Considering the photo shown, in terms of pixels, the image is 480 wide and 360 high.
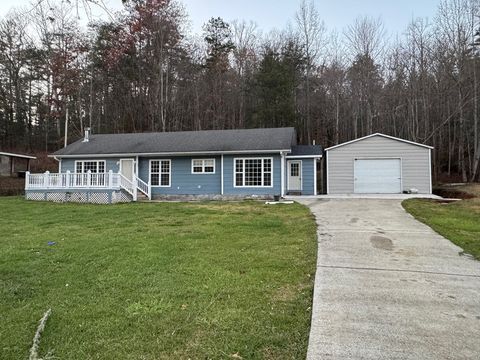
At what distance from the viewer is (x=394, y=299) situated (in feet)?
12.2

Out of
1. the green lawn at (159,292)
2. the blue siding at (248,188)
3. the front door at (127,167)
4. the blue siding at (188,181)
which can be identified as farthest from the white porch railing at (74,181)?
the green lawn at (159,292)

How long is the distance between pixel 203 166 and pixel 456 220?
11019mm

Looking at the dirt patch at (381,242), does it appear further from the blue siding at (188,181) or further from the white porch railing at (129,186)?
the white porch railing at (129,186)

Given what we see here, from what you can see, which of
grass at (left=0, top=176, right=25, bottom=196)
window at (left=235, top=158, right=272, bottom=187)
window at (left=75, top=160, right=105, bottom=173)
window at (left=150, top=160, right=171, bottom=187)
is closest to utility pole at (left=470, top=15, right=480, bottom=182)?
window at (left=235, top=158, right=272, bottom=187)

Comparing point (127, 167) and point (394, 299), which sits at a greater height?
point (127, 167)

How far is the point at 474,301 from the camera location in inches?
145

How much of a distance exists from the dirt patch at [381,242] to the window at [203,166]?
10886 millimetres

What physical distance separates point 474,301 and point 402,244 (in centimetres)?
264

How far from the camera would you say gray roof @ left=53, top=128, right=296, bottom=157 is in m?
16.6

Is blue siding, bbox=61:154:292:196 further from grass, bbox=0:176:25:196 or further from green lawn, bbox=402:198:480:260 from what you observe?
grass, bbox=0:176:25:196

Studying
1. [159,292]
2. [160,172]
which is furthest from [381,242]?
[160,172]

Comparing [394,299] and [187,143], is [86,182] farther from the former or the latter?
[394,299]

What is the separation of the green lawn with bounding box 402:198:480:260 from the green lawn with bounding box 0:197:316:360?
2.72 m

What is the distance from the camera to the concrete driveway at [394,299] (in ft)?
8.96
